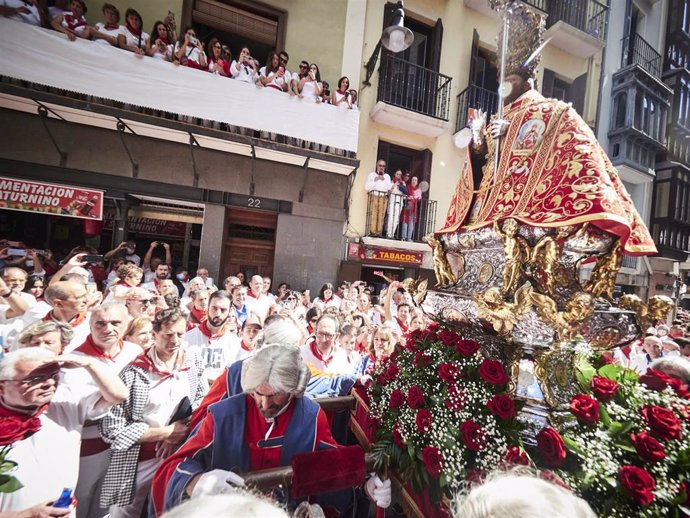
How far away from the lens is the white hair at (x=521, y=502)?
69 cm

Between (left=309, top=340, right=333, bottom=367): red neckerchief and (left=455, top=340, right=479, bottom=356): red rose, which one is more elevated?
(left=455, top=340, right=479, bottom=356): red rose

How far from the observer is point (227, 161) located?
23.8 feet

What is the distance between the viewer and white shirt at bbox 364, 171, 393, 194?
8.33 metres

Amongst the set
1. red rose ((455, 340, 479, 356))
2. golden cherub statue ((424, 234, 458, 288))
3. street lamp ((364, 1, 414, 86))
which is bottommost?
red rose ((455, 340, 479, 356))

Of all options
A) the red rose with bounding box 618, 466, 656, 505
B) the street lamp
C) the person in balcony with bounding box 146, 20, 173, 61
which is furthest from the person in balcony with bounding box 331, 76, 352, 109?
the red rose with bounding box 618, 466, 656, 505

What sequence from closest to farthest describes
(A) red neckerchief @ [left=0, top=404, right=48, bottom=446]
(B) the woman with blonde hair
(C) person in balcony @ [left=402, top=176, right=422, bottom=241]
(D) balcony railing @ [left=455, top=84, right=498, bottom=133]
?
(A) red neckerchief @ [left=0, top=404, right=48, bottom=446] → (B) the woman with blonde hair → (C) person in balcony @ [left=402, top=176, right=422, bottom=241] → (D) balcony railing @ [left=455, top=84, right=498, bottom=133]

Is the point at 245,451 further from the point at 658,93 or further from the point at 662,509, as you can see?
the point at 658,93

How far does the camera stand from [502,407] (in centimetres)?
138

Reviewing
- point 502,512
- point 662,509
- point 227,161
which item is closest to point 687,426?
point 662,509

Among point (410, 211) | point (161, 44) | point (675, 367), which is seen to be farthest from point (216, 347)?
point (410, 211)

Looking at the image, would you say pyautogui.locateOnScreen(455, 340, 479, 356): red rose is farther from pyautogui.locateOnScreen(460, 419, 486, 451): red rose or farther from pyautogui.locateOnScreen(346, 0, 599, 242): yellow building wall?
pyautogui.locateOnScreen(346, 0, 599, 242): yellow building wall

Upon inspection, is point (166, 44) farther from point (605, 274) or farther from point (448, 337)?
point (605, 274)

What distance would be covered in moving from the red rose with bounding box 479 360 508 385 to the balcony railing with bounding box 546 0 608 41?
39.8ft

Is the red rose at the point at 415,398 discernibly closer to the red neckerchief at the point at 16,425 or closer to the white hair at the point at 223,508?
the white hair at the point at 223,508
